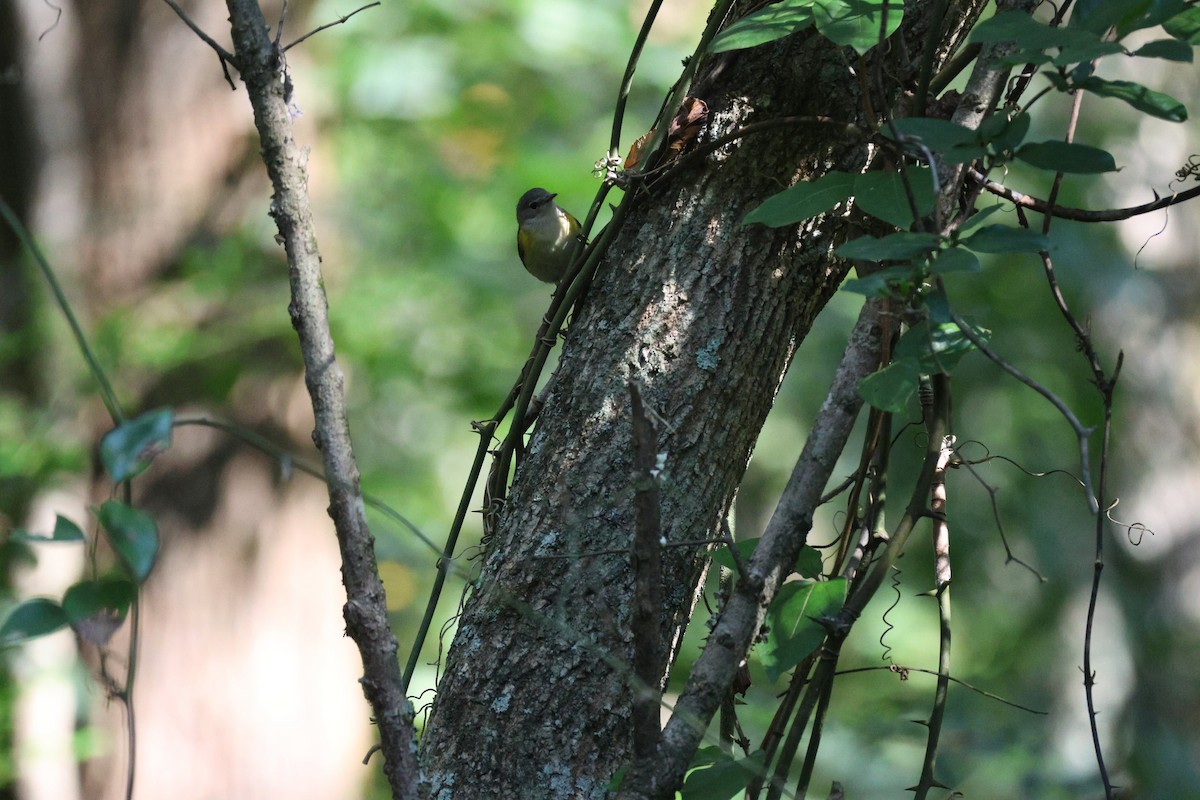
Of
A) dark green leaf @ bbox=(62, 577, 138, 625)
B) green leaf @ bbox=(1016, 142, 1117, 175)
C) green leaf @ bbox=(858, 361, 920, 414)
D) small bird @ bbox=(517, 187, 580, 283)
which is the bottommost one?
dark green leaf @ bbox=(62, 577, 138, 625)

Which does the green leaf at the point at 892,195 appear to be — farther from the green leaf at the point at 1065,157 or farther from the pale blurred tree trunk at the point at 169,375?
the pale blurred tree trunk at the point at 169,375

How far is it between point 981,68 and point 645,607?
37.5 inches

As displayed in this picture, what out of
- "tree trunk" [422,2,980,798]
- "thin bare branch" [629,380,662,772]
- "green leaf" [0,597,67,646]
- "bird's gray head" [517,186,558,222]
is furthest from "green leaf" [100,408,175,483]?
"bird's gray head" [517,186,558,222]

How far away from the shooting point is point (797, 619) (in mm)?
1177

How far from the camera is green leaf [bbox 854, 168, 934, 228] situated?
1.11 meters

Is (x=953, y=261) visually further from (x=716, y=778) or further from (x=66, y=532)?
(x=66, y=532)

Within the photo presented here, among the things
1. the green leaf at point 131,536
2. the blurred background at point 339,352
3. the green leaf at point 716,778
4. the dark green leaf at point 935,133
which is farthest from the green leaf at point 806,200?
the blurred background at point 339,352

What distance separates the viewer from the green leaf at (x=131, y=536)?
2.25ft

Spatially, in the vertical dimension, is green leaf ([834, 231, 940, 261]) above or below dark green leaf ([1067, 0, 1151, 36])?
below

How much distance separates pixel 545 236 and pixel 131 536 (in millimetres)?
2767

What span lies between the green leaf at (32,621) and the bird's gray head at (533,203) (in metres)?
2.93

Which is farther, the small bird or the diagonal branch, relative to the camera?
the small bird

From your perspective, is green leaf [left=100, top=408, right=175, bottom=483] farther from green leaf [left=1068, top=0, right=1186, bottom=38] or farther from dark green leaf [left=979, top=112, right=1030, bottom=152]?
green leaf [left=1068, top=0, right=1186, bottom=38]

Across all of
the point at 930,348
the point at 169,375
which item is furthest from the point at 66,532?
the point at 169,375
